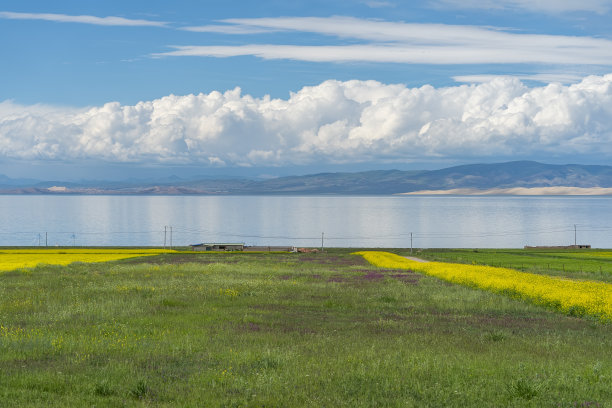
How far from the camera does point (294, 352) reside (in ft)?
53.9

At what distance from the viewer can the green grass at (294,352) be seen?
40.8 feet

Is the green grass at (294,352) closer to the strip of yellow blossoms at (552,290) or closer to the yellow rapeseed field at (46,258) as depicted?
the strip of yellow blossoms at (552,290)

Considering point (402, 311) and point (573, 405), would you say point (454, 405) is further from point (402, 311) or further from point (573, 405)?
point (402, 311)

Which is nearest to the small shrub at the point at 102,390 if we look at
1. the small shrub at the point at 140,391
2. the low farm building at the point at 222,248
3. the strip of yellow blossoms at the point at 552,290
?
the small shrub at the point at 140,391

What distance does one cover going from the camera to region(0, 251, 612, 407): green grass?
12.4 metres

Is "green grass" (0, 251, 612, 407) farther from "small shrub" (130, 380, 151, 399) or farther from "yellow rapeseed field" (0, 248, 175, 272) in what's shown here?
"yellow rapeseed field" (0, 248, 175, 272)

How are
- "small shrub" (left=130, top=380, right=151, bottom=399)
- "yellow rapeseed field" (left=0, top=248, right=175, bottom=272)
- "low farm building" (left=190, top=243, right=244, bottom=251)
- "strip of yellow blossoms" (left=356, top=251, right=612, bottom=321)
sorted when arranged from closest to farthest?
"small shrub" (left=130, top=380, right=151, bottom=399) < "strip of yellow blossoms" (left=356, top=251, right=612, bottom=321) < "yellow rapeseed field" (left=0, top=248, right=175, bottom=272) < "low farm building" (left=190, top=243, right=244, bottom=251)

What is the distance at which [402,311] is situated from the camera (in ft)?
87.4

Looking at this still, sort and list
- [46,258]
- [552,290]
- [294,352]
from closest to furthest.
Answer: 1. [294,352]
2. [552,290]
3. [46,258]

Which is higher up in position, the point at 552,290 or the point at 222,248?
the point at 552,290

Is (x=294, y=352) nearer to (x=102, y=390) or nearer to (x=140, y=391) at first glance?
(x=140, y=391)

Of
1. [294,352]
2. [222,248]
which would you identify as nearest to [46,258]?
[222,248]

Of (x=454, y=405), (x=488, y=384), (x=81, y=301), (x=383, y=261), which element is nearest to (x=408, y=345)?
(x=488, y=384)

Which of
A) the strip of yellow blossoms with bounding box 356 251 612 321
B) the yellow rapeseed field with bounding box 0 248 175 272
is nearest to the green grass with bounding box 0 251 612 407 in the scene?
the strip of yellow blossoms with bounding box 356 251 612 321
